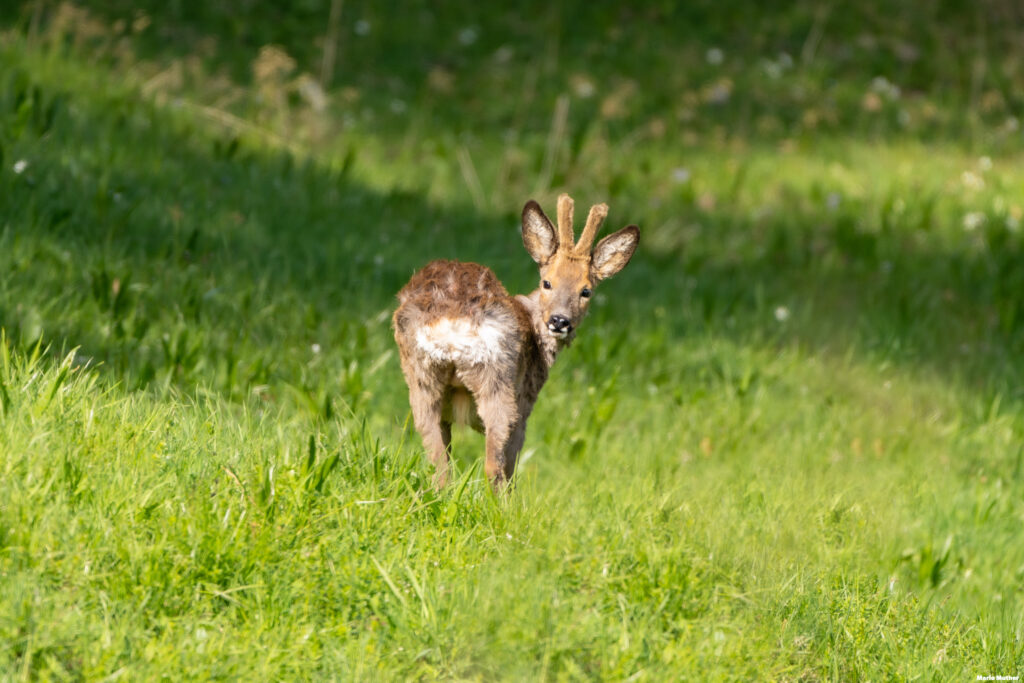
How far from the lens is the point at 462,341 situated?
441cm

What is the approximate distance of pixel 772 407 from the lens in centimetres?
748

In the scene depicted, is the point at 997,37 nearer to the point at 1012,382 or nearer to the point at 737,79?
the point at 737,79

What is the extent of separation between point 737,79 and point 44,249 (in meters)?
9.45

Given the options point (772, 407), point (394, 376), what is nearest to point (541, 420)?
point (394, 376)

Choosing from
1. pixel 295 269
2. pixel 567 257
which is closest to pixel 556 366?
pixel 295 269

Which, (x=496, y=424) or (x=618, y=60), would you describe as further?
(x=618, y=60)

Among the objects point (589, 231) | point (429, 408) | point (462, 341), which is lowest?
point (429, 408)

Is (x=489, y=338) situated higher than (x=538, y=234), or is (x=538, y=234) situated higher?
(x=538, y=234)

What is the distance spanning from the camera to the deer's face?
4.82 m

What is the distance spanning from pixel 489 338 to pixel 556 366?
2786mm

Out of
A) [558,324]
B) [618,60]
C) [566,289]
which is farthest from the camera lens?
[618,60]

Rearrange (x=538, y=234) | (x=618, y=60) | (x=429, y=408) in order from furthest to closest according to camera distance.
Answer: (x=618, y=60)
(x=538, y=234)
(x=429, y=408)

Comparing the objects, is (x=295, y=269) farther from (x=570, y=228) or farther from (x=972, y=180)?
(x=972, y=180)

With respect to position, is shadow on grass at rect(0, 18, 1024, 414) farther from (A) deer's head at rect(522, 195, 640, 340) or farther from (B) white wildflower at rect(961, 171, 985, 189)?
(A) deer's head at rect(522, 195, 640, 340)
